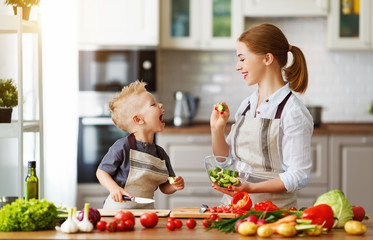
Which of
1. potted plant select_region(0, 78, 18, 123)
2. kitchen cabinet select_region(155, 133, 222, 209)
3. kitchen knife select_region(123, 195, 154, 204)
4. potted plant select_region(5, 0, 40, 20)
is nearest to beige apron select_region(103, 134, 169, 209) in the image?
kitchen knife select_region(123, 195, 154, 204)

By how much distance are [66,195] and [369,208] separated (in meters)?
2.42

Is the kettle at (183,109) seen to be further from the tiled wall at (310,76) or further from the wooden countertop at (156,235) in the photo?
the wooden countertop at (156,235)

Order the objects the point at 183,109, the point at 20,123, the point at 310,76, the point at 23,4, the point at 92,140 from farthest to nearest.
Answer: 1. the point at 310,76
2. the point at 183,109
3. the point at 92,140
4. the point at 23,4
5. the point at 20,123

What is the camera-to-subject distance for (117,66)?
184 inches

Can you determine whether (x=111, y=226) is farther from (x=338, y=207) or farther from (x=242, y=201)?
(x=338, y=207)

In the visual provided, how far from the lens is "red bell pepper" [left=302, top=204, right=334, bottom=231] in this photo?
5.68ft

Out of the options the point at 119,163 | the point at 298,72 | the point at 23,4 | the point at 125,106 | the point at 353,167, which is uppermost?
the point at 23,4

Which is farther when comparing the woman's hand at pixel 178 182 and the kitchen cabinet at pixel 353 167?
the kitchen cabinet at pixel 353 167

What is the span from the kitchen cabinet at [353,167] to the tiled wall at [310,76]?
2.46ft

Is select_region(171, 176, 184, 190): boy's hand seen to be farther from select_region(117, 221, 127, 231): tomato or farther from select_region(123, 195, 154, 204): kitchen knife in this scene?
select_region(117, 221, 127, 231): tomato

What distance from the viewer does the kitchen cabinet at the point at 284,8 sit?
4.76 meters

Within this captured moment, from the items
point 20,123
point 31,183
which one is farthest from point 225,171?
point 20,123

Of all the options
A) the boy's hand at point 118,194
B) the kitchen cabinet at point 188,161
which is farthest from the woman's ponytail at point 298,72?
the kitchen cabinet at point 188,161

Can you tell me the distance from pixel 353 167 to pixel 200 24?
1.73 meters
